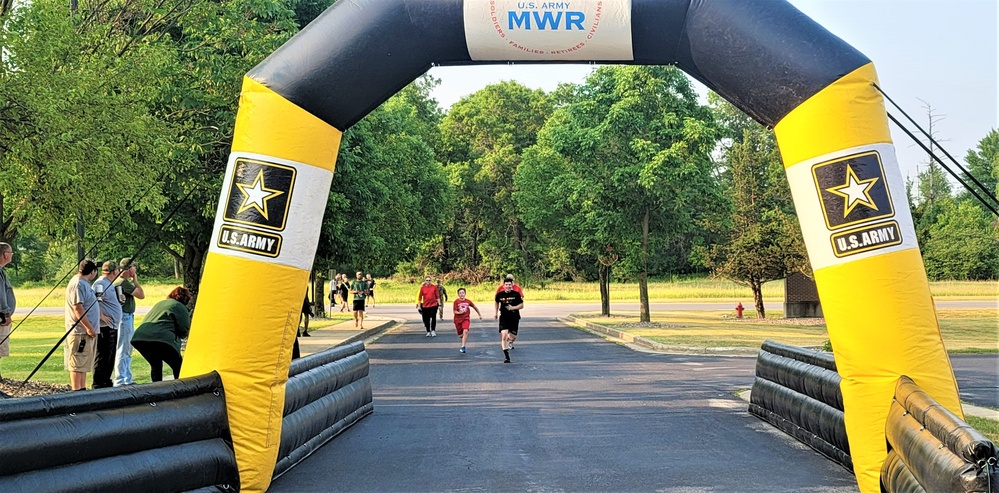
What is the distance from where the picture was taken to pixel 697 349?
73.6ft

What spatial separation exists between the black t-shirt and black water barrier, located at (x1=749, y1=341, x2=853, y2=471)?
813cm

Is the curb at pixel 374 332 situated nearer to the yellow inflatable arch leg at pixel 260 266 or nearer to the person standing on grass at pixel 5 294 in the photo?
the person standing on grass at pixel 5 294

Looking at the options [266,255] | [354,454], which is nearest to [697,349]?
[354,454]

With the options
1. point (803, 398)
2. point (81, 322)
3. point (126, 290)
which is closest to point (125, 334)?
point (126, 290)

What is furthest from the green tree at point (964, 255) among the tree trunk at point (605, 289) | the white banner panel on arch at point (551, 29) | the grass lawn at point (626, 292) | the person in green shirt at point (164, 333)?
the white banner panel on arch at point (551, 29)

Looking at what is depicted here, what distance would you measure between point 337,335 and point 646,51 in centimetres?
2033

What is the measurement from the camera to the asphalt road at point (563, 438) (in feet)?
26.9

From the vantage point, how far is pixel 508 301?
1980cm

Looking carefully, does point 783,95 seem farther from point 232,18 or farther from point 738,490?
point 232,18

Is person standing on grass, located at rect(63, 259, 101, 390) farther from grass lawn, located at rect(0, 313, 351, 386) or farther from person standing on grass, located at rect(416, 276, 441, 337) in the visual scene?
person standing on grass, located at rect(416, 276, 441, 337)

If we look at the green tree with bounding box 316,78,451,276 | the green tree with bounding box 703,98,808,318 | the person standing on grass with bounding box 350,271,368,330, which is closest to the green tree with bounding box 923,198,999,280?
the green tree with bounding box 703,98,808,318

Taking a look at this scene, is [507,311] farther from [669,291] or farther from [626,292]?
[626,292]

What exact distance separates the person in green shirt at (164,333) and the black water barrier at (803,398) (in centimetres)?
682

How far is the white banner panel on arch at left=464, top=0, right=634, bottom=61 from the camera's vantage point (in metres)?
8.22
